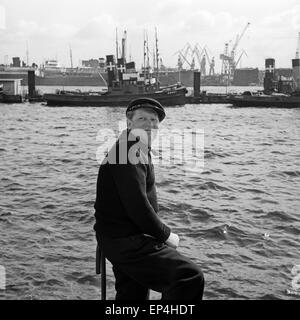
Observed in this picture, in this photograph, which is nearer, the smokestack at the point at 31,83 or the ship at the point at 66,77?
the smokestack at the point at 31,83

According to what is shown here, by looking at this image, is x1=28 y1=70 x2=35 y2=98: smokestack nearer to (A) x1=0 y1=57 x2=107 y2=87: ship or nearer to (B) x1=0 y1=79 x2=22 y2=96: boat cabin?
(B) x1=0 y1=79 x2=22 y2=96: boat cabin

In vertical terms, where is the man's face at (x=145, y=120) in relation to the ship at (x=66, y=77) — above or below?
below

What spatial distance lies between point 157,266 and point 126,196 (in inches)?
20.0

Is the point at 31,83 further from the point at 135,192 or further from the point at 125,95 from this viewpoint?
the point at 135,192

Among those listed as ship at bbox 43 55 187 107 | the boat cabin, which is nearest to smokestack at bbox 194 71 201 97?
ship at bbox 43 55 187 107

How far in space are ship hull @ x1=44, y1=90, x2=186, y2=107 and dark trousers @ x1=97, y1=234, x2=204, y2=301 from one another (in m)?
48.0

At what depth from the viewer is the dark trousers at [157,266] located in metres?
2.76

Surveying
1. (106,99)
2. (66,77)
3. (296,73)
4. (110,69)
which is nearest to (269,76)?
(296,73)

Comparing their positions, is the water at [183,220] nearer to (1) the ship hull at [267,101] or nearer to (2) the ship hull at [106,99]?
(2) the ship hull at [106,99]

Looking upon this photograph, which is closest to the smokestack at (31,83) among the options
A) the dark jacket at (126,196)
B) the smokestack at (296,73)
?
the smokestack at (296,73)

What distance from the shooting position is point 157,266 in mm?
2781

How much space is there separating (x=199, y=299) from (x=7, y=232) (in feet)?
19.5

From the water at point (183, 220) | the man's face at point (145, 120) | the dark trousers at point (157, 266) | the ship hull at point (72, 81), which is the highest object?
the ship hull at point (72, 81)

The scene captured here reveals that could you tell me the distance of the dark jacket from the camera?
2.70 meters
